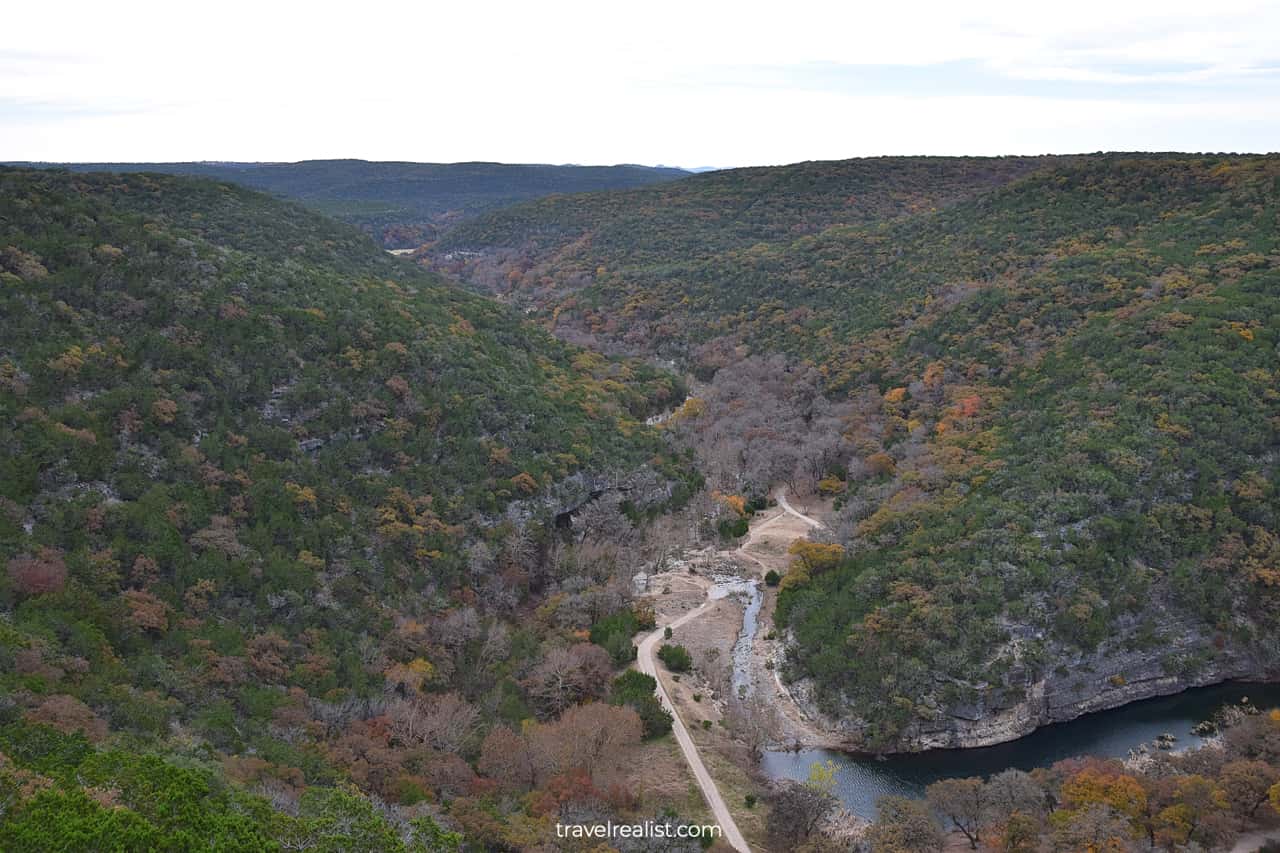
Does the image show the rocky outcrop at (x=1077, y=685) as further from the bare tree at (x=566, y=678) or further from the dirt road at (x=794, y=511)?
A: the dirt road at (x=794, y=511)

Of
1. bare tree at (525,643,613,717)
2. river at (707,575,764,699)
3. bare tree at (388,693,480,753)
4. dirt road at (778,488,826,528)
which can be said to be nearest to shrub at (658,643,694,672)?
river at (707,575,764,699)

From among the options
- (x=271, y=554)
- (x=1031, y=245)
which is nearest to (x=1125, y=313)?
(x=1031, y=245)

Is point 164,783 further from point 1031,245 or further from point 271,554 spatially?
point 1031,245

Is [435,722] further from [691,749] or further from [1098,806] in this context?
[1098,806]

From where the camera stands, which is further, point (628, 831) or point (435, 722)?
point (435, 722)

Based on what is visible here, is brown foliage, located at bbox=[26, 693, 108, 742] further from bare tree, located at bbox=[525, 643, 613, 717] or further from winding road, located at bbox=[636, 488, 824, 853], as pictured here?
winding road, located at bbox=[636, 488, 824, 853]

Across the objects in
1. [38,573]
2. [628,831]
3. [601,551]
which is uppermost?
[38,573]

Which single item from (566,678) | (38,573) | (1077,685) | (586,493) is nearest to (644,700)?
(566,678)

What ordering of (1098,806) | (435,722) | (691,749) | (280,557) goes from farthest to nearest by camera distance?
(280,557) → (691,749) → (435,722) → (1098,806)
